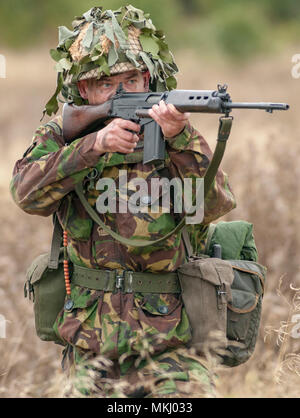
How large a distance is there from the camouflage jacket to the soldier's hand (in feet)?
0.23

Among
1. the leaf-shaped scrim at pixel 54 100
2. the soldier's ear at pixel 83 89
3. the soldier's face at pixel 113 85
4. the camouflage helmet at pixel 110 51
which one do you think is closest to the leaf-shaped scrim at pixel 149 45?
the camouflage helmet at pixel 110 51

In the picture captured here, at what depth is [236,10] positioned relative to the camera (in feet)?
112

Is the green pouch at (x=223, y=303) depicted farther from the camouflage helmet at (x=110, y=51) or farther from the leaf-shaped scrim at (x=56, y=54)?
the leaf-shaped scrim at (x=56, y=54)

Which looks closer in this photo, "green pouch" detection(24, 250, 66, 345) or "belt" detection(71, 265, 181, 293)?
"belt" detection(71, 265, 181, 293)

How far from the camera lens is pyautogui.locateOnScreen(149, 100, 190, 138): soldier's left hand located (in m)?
3.52

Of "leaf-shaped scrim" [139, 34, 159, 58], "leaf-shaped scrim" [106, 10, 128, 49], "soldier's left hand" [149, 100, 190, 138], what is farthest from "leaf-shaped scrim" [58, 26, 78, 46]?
"soldier's left hand" [149, 100, 190, 138]

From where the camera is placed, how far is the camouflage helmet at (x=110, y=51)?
3.91m

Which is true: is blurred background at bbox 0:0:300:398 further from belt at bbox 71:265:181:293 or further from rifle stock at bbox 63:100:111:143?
rifle stock at bbox 63:100:111:143

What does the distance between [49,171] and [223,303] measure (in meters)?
1.05

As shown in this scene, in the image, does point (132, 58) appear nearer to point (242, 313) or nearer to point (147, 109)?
point (147, 109)

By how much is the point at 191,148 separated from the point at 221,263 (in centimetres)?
67

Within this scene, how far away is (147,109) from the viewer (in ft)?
12.1

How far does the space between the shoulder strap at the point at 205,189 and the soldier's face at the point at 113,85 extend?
0.47m

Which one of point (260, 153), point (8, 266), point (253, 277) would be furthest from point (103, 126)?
point (260, 153)
